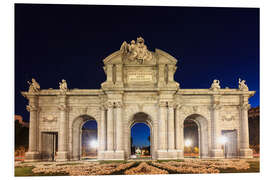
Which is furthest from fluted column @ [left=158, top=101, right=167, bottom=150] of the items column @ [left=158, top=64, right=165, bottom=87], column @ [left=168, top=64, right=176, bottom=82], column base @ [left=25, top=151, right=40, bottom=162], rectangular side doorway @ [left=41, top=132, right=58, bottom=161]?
column base @ [left=25, top=151, right=40, bottom=162]

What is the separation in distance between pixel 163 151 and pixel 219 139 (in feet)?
25.8

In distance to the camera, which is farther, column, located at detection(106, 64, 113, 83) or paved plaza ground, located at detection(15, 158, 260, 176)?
column, located at detection(106, 64, 113, 83)

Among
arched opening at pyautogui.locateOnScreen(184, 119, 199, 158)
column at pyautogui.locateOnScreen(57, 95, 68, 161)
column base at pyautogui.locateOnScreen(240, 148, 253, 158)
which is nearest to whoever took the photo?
column at pyautogui.locateOnScreen(57, 95, 68, 161)

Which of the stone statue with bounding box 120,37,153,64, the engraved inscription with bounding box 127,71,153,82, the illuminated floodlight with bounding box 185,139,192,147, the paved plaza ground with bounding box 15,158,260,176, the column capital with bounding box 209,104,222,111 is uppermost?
the stone statue with bounding box 120,37,153,64

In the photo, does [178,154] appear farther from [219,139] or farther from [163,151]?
[219,139]

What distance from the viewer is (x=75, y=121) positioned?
34781 mm

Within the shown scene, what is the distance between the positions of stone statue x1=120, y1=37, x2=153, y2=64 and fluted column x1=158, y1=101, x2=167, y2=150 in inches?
233

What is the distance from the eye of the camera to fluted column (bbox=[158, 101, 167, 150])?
31.0 m

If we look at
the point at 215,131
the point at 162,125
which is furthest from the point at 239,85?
the point at 162,125

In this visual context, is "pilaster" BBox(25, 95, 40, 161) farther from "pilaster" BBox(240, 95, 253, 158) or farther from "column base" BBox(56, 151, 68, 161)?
"pilaster" BBox(240, 95, 253, 158)

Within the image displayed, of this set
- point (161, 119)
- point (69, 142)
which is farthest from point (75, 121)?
point (161, 119)

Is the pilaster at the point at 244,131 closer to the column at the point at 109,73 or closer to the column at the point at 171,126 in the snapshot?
the column at the point at 171,126

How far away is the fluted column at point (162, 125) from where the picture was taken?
102ft

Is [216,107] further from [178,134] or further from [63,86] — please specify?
[63,86]
